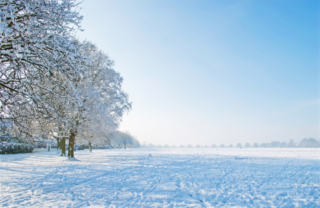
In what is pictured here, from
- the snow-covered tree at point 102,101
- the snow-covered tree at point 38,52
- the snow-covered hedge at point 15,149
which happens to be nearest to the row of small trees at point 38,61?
the snow-covered tree at point 38,52

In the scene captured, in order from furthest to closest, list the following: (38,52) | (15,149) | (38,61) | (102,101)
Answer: (15,149)
(102,101)
(38,61)
(38,52)

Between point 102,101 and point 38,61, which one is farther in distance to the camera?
point 102,101

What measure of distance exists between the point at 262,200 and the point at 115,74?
60.0 feet

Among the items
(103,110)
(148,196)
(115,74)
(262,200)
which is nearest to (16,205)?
(148,196)

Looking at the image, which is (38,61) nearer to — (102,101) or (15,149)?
(102,101)

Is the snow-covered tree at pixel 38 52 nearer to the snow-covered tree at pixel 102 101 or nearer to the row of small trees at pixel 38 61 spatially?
the row of small trees at pixel 38 61

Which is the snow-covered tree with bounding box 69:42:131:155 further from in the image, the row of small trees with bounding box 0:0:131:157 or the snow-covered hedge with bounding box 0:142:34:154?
the snow-covered hedge with bounding box 0:142:34:154

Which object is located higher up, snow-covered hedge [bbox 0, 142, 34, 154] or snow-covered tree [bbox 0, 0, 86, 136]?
snow-covered tree [bbox 0, 0, 86, 136]

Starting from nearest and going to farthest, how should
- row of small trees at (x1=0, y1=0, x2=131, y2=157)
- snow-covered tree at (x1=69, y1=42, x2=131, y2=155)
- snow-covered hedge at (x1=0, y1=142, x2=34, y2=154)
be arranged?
1. row of small trees at (x1=0, y1=0, x2=131, y2=157)
2. snow-covered tree at (x1=69, y1=42, x2=131, y2=155)
3. snow-covered hedge at (x1=0, y1=142, x2=34, y2=154)

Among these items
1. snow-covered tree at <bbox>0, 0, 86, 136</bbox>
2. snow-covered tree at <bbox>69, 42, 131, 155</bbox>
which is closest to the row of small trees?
snow-covered tree at <bbox>0, 0, 86, 136</bbox>

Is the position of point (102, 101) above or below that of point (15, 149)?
above

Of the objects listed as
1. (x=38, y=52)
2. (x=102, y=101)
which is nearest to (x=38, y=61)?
(x=38, y=52)

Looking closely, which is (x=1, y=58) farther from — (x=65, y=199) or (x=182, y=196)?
(x=182, y=196)

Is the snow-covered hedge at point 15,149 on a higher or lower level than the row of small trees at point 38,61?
lower
